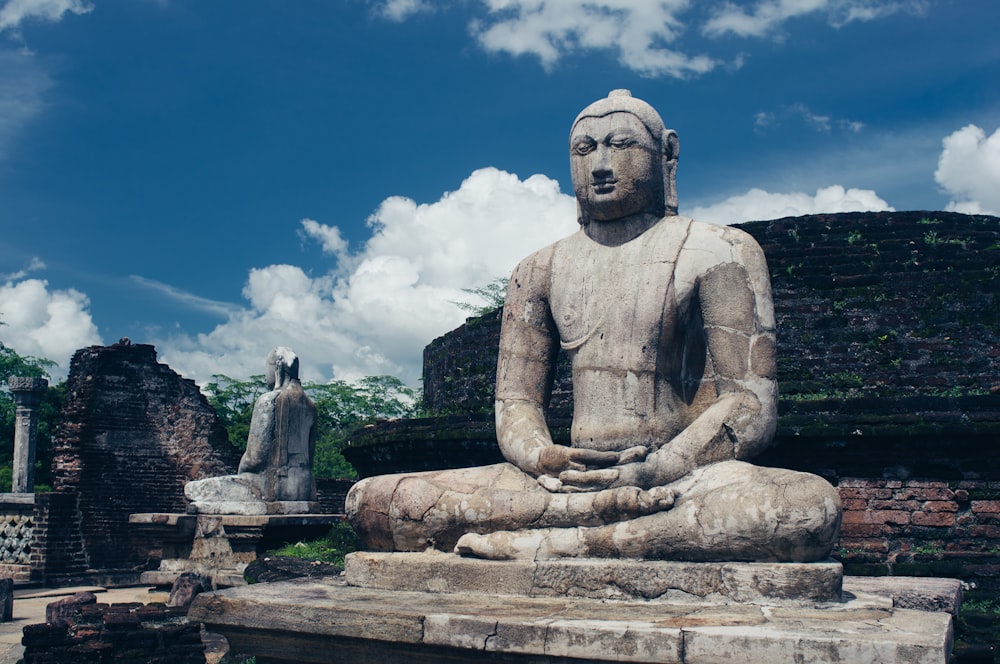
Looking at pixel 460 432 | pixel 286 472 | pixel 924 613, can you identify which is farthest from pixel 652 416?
pixel 286 472

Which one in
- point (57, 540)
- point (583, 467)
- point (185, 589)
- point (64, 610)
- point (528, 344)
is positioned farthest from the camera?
point (57, 540)

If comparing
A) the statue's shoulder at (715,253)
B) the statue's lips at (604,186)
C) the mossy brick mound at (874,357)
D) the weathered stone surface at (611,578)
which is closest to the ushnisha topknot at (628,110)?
the statue's lips at (604,186)

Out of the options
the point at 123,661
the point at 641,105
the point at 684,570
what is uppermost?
the point at 641,105

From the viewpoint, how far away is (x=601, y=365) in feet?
11.9

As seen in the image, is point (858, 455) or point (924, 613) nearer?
point (924, 613)

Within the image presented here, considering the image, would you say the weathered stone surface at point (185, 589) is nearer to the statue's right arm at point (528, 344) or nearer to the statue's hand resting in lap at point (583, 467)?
the statue's right arm at point (528, 344)

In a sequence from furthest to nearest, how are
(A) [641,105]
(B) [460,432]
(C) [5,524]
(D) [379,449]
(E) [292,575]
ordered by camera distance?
(C) [5,524] → (D) [379,449] → (B) [460,432] → (E) [292,575] → (A) [641,105]

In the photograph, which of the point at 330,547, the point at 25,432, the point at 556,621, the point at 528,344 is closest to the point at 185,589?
the point at 330,547

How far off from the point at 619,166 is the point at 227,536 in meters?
7.00

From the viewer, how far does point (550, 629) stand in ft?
8.32

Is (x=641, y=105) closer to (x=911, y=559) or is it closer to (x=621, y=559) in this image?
(x=621, y=559)

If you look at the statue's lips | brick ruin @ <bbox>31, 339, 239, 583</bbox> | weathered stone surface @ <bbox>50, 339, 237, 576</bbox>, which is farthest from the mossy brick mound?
weathered stone surface @ <bbox>50, 339, 237, 576</bbox>

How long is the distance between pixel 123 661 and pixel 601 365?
5.07m

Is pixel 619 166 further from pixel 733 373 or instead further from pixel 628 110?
pixel 733 373
